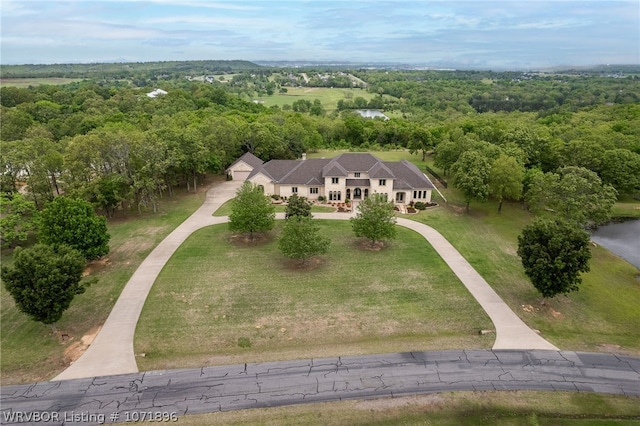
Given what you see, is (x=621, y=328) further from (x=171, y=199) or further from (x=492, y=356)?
(x=171, y=199)

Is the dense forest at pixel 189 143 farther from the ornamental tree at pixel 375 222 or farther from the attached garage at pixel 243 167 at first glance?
the ornamental tree at pixel 375 222

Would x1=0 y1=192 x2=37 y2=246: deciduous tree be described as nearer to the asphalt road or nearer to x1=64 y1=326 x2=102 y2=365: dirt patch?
x1=64 y1=326 x2=102 y2=365: dirt patch

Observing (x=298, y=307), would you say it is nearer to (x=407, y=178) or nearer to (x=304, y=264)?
(x=304, y=264)

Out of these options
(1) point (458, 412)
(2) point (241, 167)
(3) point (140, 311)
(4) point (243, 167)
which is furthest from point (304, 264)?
(2) point (241, 167)

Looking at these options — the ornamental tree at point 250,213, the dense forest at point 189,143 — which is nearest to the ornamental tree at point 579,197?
the dense forest at point 189,143

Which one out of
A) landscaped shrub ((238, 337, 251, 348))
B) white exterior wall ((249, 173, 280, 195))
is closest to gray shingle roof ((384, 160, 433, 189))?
white exterior wall ((249, 173, 280, 195))

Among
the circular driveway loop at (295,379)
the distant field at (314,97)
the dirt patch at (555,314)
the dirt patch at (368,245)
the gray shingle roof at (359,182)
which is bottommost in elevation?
the circular driveway loop at (295,379)

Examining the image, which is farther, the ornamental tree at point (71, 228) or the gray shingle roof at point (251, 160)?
the gray shingle roof at point (251, 160)

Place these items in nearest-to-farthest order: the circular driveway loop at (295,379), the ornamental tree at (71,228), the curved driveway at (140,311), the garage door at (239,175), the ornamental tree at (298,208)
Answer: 1. the circular driveway loop at (295,379)
2. the curved driveway at (140,311)
3. the ornamental tree at (71,228)
4. the ornamental tree at (298,208)
5. the garage door at (239,175)
